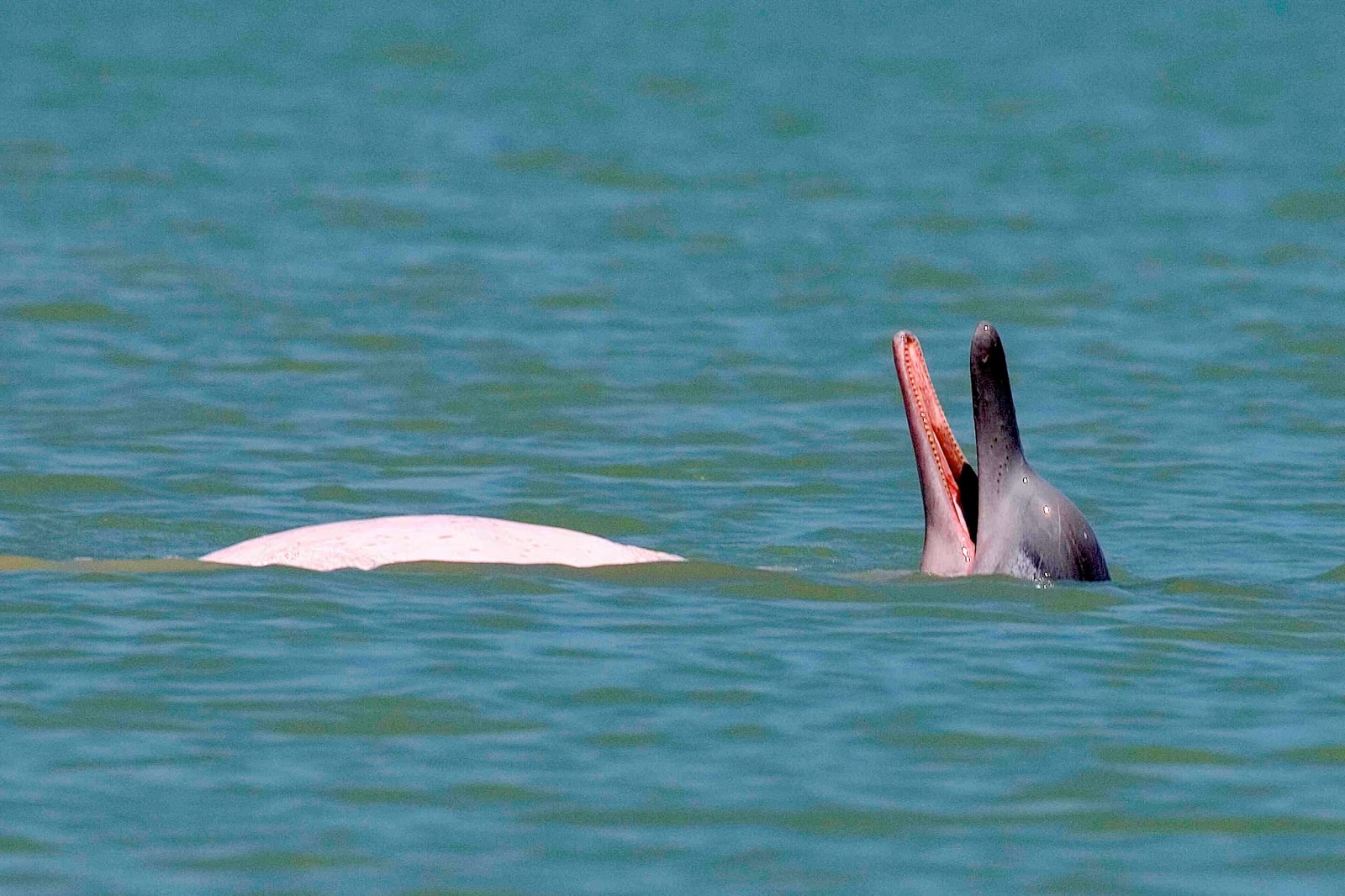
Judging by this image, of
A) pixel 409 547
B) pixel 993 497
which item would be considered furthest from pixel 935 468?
pixel 409 547

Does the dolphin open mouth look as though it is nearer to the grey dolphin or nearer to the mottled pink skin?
the grey dolphin

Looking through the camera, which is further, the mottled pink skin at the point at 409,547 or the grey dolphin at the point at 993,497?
the grey dolphin at the point at 993,497

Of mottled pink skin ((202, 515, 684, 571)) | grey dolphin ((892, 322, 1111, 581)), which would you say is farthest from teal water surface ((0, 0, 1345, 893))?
grey dolphin ((892, 322, 1111, 581))

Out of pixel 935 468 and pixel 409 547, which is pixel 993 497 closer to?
pixel 935 468

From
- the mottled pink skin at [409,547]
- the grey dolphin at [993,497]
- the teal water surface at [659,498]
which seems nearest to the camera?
the teal water surface at [659,498]

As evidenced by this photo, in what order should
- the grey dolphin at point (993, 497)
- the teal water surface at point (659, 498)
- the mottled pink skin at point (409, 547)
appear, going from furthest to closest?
the grey dolphin at point (993, 497) → the mottled pink skin at point (409, 547) → the teal water surface at point (659, 498)

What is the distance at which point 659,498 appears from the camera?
15.7 m

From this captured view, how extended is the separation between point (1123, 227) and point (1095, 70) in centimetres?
2662

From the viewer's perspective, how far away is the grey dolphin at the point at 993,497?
12336 mm

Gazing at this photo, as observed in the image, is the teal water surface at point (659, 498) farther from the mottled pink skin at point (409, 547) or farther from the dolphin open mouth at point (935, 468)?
the dolphin open mouth at point (935, 468)

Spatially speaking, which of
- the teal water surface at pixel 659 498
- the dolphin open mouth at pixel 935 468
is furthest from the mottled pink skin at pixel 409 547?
the dolphin open mouth at pixel 935 468

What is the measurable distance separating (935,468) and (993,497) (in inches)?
12.2

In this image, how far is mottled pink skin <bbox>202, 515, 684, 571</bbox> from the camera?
12.2 meters

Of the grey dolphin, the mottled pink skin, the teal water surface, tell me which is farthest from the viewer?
the grey dolphin
